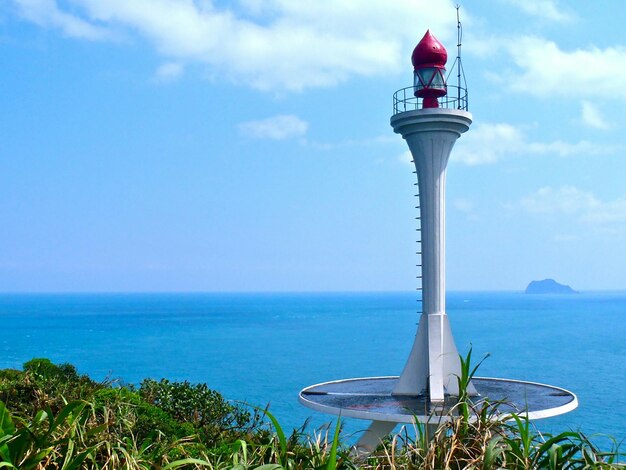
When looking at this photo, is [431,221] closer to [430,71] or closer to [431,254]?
[431,254]

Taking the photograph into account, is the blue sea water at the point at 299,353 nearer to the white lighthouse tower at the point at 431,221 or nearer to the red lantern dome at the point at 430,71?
the white lighthouse tower at the point at 431,221

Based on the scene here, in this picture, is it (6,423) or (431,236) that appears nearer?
(6,423)

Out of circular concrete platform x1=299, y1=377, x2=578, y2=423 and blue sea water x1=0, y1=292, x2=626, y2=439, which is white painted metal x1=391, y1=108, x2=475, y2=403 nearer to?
circular concrete platform x1=299, y1=377, x2=578, y2=423

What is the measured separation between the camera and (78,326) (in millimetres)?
137000

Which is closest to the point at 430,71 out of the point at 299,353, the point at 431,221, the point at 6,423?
the point at 431,221

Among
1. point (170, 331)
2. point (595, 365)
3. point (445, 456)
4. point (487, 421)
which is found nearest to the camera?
point (445, 456)

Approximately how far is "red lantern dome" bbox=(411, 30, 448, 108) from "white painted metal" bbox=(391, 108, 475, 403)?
1005 millimetres

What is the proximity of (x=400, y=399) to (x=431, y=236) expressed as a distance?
4959mm

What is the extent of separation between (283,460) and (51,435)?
2.16 metres

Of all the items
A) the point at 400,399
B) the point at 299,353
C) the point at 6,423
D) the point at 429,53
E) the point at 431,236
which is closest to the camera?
the point at 6,423

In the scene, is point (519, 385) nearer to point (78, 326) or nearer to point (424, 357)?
point (424, 357)

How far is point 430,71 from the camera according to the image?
2277 cm

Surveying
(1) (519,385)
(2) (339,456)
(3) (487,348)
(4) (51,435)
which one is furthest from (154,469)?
(3) (487,348)

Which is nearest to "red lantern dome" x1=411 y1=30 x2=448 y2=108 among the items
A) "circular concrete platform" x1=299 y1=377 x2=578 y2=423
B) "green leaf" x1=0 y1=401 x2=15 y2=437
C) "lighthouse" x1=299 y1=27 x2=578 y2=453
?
"lighthouse" x1=299 y1=27 x2=578 y2=453
